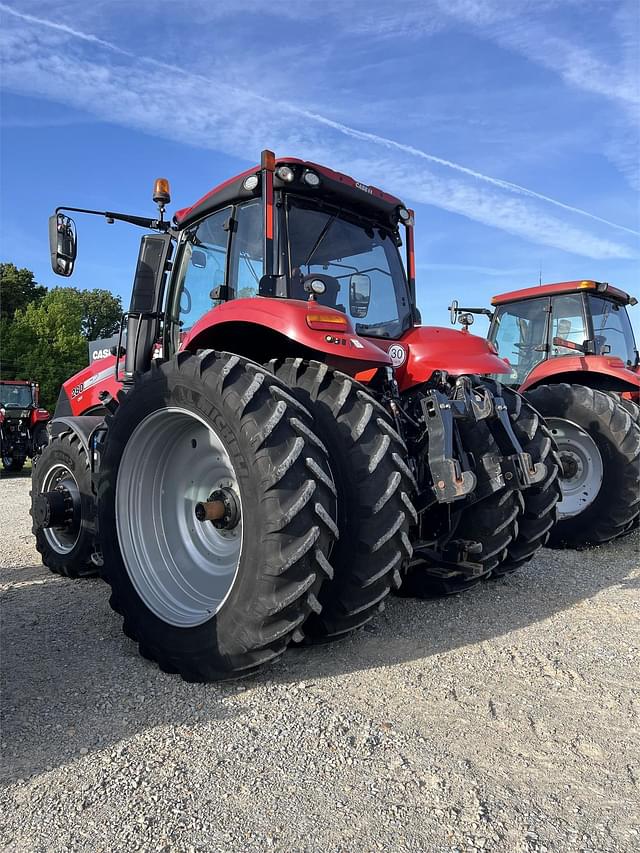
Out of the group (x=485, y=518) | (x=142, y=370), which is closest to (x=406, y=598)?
(x=485, y=518)

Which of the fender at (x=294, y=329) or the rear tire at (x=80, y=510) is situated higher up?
the fender at (x=294, y=329)

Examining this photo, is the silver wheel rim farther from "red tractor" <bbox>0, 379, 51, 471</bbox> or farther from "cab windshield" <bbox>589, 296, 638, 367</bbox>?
"red tractor" <bbox>0, 379, 51, 471</bbox>

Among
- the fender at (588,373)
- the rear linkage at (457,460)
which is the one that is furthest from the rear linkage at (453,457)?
the fender at (588,373)

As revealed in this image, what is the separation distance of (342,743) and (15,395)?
15.6 meters

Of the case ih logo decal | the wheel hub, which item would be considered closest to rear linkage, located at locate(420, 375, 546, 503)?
the case ih logo decal

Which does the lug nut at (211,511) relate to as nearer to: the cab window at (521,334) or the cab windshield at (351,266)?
the cab windshield at (351,266)

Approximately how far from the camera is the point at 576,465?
5676 millimetres

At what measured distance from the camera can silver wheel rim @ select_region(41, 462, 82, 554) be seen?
4.29m

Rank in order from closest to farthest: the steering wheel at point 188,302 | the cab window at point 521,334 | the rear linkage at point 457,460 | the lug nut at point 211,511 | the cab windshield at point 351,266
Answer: the rear linkage at point 457,460, the lug nut at point 211,511, the cab windshield at point 351,266, the steering wheel at point 188,302, the cab window at point 521,334

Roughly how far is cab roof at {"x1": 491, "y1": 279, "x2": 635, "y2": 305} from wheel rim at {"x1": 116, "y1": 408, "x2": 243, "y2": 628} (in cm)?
497

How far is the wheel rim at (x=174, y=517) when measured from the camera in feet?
10.0

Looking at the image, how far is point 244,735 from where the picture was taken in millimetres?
2182

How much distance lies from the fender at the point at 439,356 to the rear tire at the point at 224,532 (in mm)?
1174

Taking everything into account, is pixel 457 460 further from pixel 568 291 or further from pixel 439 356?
pixel 568 291
